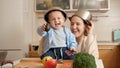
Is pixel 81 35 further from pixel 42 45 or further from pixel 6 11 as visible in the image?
pixel 6 11

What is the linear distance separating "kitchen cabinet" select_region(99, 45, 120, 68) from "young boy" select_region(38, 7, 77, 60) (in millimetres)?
1218

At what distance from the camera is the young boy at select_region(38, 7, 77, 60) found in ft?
3.87

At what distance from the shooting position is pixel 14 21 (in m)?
2.09

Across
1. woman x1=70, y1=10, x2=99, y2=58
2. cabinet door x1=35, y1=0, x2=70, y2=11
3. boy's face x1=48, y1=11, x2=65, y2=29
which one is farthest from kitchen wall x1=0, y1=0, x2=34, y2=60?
boy's face x1=48, y1=11, x2=65, y2=29

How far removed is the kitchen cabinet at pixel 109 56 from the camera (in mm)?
2361

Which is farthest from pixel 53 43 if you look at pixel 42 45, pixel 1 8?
pixel 1 8

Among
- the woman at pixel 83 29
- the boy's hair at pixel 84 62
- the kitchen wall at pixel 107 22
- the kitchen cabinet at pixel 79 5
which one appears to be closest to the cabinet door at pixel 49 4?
the kitchen cabinet at pixel 79 5

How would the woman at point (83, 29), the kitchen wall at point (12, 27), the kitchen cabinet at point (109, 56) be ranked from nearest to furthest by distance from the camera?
the woman at point (83, 29) < the kitchen wall at point (12, 27) < the kitchen cabinet at point (109, 56)

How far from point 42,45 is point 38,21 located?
1538mm

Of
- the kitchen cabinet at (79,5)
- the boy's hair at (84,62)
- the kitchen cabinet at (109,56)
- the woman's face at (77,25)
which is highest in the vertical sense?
the kitchen cabinet at (79,5)

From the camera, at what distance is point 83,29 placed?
1.48 meters

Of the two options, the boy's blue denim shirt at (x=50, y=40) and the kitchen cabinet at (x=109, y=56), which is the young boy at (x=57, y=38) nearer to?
the boy's blue denim shirt at (x=50, y=40)

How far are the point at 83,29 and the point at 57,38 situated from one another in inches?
12.5

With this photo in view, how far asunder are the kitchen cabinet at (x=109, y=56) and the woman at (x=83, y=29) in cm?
94
